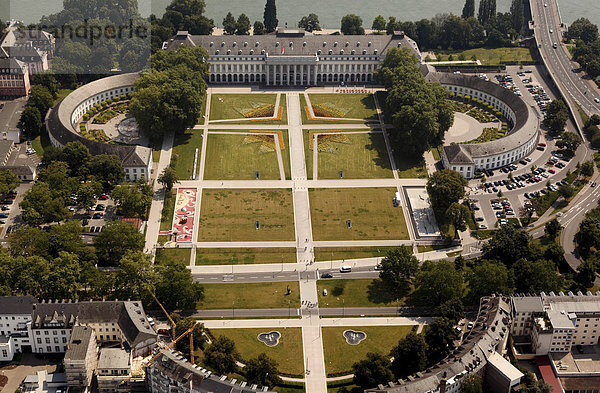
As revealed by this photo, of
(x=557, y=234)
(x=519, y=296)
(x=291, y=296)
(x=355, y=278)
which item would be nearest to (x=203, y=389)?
(x=291, y=296)

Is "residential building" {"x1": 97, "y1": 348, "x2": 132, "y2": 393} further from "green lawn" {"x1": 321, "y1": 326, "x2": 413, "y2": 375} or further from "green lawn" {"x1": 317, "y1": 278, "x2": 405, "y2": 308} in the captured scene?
"green lawn" {"x1": 317, "y1": 278, "x2": 405, "y2": 308}

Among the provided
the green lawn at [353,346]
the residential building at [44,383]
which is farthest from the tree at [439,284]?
the residential building at [44,383]

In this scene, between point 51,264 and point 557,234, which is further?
point 557,234

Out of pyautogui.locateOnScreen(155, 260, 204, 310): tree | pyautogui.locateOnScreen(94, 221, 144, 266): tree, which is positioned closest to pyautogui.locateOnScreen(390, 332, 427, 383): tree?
pyautogui.locateOnScreen(155, 260, 204, 310): tree

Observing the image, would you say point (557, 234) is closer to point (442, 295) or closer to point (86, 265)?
point (442, 295)

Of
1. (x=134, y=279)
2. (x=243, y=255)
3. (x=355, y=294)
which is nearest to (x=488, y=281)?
(x=355, y=294)

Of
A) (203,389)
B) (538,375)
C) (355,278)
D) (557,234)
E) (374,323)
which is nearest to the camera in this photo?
(203,389)

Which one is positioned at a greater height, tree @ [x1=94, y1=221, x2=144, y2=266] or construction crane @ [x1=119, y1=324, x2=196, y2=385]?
tree @ [x1=94, y1=221, x2=144, y2=266]
